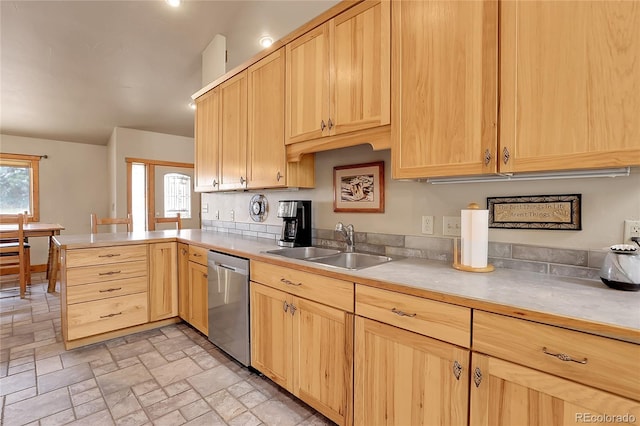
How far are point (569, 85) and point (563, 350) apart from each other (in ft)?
3.00

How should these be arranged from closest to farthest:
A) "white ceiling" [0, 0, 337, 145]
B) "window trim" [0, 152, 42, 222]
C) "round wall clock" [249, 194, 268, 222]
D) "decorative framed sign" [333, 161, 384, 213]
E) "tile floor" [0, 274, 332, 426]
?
1. "tile floor" [0, 274, 332, 426]
2. "decorative framed sign" [333, 161, 384, 213]
3. "round wall clock" [249, 194, 268, 222]
4. "white ceiling" [0, 0, 337, 145]
5. "window trim" [0, 152, 42, 222]

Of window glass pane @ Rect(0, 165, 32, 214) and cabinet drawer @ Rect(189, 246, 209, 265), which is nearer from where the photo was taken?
cabinet drawer @ Rect(189, 246, 209, 265)

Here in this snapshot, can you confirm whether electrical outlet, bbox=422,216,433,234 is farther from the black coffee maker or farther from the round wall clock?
the round wall clock

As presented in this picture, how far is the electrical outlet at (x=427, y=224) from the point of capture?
1.80m

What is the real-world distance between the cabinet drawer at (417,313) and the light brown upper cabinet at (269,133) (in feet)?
3.88

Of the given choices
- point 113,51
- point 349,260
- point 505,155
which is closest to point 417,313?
point 505,155

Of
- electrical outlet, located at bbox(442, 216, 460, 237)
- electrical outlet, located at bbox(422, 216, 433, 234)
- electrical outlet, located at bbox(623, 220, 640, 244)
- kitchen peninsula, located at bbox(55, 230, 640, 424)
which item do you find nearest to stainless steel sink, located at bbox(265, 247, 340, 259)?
kitchen peninsula, located at bbox(55, 230, 640, 424)

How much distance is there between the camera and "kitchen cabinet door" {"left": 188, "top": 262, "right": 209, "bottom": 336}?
2564mm

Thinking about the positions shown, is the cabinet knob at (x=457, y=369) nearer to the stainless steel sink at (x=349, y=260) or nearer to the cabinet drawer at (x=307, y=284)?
the cabinet drawer at (x=307, y=284)

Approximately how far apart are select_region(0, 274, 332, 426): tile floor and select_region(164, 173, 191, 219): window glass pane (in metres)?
3.56

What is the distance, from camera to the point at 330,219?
2396 mm

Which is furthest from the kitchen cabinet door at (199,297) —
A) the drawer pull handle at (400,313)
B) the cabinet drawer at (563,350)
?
the cabinet drawer at (563,350)

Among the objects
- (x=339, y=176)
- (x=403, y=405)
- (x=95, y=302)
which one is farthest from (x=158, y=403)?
(x=339, y=176)

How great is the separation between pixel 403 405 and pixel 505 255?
0.87 meters
